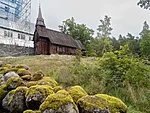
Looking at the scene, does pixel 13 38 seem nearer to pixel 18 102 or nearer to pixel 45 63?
pixel 45 63

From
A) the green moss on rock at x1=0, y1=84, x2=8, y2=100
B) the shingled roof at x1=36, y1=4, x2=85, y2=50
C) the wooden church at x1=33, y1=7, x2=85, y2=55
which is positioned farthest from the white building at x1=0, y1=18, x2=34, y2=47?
the green moss on rock at x1=0, y1=84, x2=8, y2=100

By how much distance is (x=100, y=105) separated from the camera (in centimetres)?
430

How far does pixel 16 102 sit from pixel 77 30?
122 ft

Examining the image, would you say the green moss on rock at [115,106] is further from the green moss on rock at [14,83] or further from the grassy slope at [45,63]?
the grassy slope at [45,63]

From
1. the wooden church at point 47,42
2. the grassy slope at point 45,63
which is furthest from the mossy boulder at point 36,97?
the wooden church at point 47,42

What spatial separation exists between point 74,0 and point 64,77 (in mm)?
22171

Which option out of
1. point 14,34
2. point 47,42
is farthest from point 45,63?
point 14,34

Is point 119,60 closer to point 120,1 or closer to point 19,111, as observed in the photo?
point 19,111

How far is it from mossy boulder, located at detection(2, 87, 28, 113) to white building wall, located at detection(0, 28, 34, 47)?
24.6 meters

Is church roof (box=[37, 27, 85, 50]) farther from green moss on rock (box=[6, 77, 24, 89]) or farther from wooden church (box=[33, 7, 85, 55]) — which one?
green moss on rock (box=[6, 77, 24, 89])

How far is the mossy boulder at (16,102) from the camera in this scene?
538 centimetres

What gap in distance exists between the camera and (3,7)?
3272 centimetres

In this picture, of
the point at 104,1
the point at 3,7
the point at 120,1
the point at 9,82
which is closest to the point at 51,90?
the point at 9,82

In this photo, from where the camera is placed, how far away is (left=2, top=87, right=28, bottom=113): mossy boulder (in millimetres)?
5383
